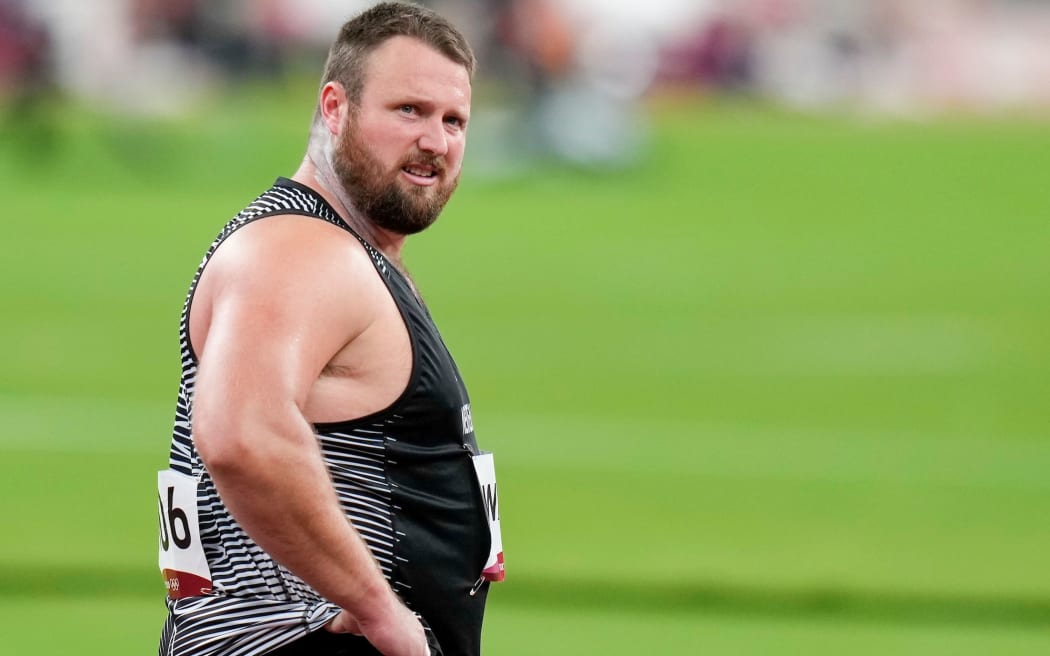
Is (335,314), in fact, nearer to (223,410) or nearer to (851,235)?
(223,410)

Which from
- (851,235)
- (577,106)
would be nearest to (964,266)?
(851,235)

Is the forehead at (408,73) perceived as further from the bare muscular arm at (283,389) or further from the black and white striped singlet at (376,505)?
the bare muscular arm at (283,389)

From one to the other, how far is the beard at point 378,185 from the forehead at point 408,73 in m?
0.09

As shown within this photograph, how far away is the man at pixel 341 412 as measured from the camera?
3.30 m

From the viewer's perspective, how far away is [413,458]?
361cm

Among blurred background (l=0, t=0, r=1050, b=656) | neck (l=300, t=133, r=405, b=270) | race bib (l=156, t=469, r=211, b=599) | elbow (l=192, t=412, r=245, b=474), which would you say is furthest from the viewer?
blurred background (l=0, t=0, r=1050, b=656)

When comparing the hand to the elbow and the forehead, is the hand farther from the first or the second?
the forehead

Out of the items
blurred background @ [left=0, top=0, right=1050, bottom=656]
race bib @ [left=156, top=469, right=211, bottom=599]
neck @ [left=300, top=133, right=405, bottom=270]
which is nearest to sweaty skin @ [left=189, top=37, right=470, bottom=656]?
neck @ [left=300, top=133, right=405, bottom=270]

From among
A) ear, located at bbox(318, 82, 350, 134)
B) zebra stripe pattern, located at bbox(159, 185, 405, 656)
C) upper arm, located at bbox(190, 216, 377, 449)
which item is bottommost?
zebra stripe pattern, located at bbox(159, 185, 405, 656)

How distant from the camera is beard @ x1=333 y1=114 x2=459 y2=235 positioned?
3.73 meters

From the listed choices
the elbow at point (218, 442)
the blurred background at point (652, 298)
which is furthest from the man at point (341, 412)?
the blurred background at point (652, 298)

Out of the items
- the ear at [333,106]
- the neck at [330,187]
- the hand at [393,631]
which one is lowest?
the hand at [393,631]

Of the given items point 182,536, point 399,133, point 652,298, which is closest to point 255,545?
point 182,536

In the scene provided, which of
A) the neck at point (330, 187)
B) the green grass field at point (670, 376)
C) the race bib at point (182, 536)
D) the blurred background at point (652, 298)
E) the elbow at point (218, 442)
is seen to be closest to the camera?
the elbow at point (218, 442)
